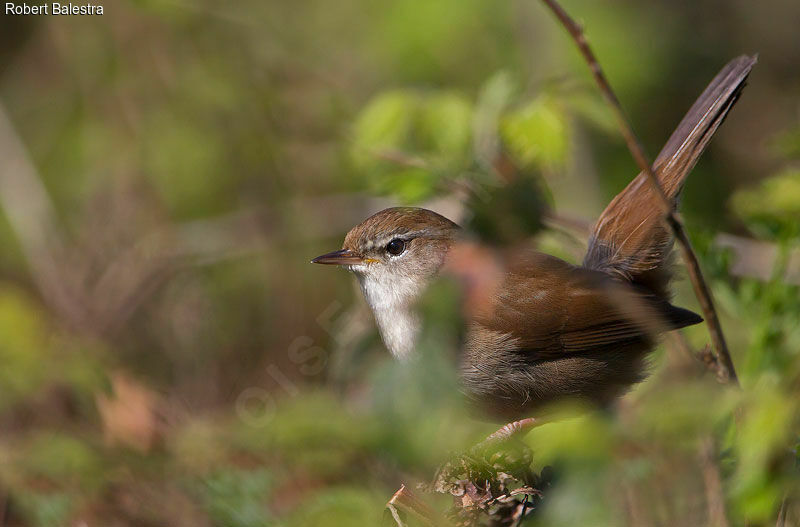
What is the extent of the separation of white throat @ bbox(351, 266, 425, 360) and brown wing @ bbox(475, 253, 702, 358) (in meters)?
0.25

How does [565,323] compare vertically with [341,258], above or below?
below

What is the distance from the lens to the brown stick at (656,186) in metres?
2.17

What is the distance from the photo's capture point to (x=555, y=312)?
3.27m

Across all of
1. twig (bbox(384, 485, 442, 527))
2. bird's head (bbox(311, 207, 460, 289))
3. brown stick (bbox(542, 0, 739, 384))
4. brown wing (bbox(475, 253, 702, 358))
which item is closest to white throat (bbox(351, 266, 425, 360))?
bird's head (bbox(311, 207, 460, 289))

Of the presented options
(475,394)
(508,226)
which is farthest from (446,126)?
(508,226)

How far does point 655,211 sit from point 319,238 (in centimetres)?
353

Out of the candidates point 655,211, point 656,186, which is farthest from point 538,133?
point 656,186

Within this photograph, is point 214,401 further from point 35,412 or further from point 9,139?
point 9,139

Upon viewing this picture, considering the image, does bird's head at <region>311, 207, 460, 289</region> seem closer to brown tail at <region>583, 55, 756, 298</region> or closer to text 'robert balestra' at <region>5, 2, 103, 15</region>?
brown tail at <region>583, 55, 756, 298</region>

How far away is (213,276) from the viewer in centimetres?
Answer: 655

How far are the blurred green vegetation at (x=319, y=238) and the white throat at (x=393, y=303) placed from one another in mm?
118

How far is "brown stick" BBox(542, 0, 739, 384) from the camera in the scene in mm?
2174

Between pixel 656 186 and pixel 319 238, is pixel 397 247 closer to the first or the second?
pixel 656 186

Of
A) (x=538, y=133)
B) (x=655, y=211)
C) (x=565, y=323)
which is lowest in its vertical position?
(x=565, y=323)
